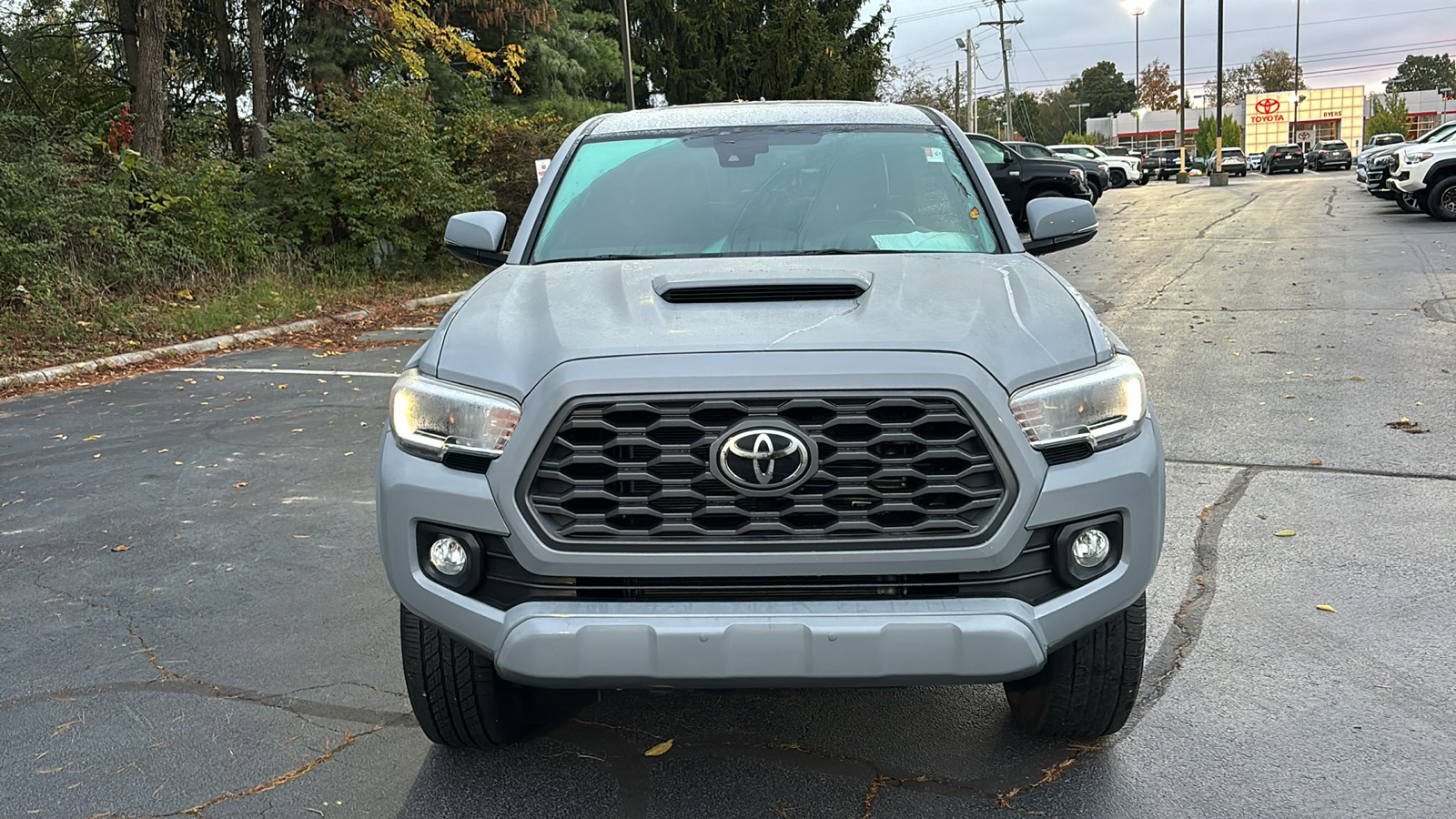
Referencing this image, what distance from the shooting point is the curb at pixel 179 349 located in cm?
1006

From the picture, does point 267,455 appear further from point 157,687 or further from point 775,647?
point 775,647

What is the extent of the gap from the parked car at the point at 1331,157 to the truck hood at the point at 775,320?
195ft

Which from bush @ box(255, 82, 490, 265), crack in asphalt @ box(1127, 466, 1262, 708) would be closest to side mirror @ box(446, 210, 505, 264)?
crack in asphalt @ box(1127, 466, 1262, 708)

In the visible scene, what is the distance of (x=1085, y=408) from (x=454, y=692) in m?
1.72

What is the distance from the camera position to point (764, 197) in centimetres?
393

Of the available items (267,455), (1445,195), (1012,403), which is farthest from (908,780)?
(1445,195)

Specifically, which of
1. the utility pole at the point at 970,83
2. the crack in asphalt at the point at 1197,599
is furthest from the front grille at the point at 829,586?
the utility pole at the point at 970,83

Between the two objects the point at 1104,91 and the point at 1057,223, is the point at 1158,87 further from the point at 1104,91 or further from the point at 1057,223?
the point at 1057,223

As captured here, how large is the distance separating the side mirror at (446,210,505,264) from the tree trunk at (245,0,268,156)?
671 inches

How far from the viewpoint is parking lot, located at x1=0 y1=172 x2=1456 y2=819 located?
9.69ft

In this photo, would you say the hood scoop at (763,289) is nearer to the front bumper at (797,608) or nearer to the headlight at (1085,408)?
the front bumper at (797,608)

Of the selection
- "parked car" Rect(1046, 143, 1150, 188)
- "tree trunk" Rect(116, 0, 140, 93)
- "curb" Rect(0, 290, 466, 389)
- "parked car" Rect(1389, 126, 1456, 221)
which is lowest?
"curb" Rect(0, 290, 466, 389)

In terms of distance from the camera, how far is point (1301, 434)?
655 centimetres

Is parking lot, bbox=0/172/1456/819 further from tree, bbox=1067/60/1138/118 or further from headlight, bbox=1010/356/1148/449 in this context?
tree, bbox=1067/60/1138/118
